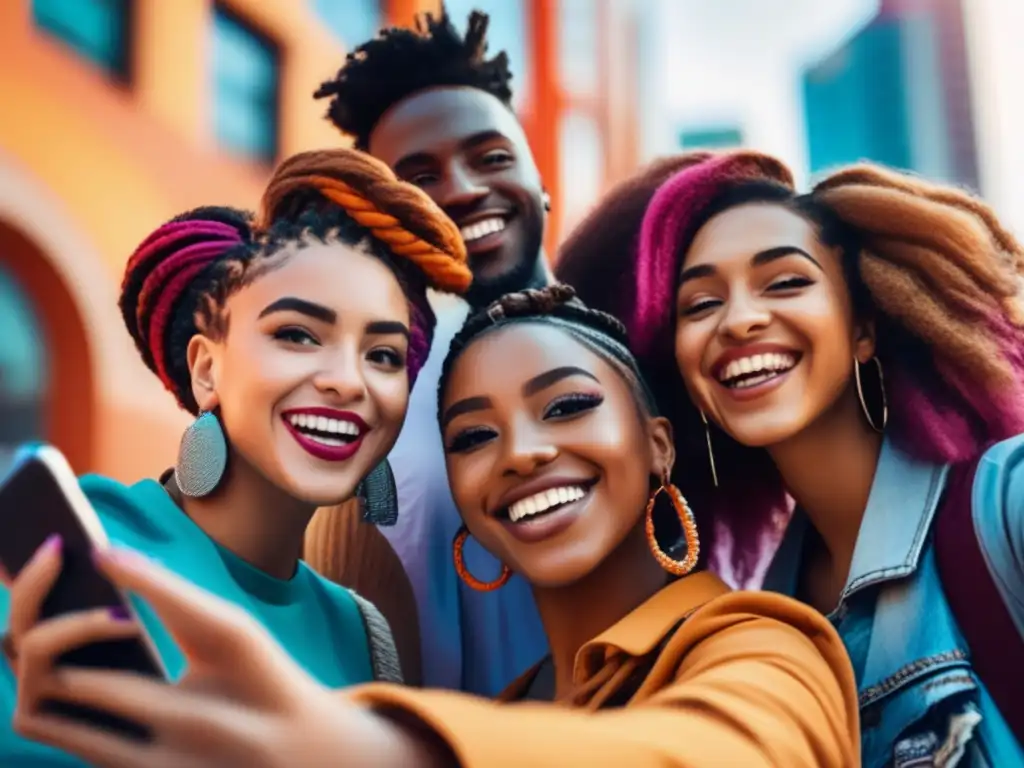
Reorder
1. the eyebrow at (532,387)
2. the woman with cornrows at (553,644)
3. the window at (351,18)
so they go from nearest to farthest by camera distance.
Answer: the woman with cornrows at (553,644), the eyebrow at (532,387), the window at (351,18)

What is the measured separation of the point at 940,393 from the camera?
1.15 m

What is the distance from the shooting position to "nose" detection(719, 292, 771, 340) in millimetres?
1114

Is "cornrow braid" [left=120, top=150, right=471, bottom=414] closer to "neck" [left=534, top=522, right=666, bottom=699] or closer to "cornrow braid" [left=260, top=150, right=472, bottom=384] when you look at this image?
"cornrow braid" [left=260, top=150, right=472, bottom=384]

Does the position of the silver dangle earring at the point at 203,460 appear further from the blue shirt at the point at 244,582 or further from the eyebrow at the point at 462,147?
the eyebrow at the point at 462,147

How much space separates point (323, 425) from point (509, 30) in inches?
49.8

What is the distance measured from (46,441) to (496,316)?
62cm

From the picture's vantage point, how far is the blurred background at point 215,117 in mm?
1242

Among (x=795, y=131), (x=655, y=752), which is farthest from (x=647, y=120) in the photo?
(x=655, y=752)

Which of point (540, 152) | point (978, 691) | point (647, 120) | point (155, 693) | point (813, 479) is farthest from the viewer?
point (647, 120)

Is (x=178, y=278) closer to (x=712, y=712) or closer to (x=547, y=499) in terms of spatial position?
(x=547, y=499)

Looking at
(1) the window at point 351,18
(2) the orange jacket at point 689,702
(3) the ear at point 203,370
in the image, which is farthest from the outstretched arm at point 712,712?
(1) the window at point 351,18

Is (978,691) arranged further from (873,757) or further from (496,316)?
(496,316)

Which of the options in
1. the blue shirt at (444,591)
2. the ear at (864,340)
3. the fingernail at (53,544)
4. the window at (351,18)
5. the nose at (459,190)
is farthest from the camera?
the window at (351,18)

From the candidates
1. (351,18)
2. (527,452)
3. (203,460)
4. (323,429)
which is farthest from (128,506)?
(351,18)
